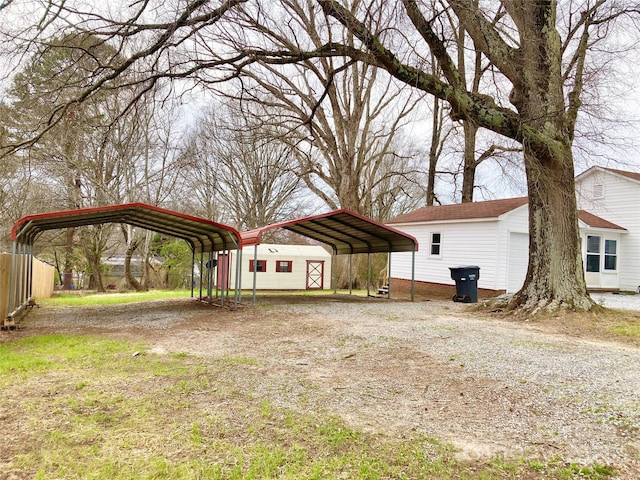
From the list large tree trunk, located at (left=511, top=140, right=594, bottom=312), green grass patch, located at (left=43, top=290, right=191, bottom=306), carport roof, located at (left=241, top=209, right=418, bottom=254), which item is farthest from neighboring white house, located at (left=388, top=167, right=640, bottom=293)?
green grass patch, located at (left=43, top=290, right=191, bottom=306)

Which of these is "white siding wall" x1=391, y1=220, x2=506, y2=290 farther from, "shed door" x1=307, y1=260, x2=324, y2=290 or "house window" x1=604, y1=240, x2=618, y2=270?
"shed door" x1=307, y1=260, x2=324, y2=290

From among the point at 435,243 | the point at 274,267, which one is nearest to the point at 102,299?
the point at 274,267

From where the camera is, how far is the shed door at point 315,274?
24.6 metres

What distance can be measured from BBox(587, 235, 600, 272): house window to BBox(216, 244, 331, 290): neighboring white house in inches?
488

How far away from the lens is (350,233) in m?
15.9

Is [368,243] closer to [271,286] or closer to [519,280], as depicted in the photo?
[519,280]

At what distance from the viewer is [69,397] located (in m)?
4.35

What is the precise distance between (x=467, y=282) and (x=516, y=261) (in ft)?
7.26

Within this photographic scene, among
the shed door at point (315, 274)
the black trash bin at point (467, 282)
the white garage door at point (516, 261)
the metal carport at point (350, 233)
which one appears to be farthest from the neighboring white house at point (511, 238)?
the shed door at point (315, 274)

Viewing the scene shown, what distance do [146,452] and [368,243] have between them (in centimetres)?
1354

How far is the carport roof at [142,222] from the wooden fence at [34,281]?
23.2 inches

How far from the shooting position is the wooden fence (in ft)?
28.7

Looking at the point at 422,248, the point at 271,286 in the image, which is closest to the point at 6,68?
the point at 422,248

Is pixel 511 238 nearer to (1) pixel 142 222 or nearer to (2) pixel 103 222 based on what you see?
(1) pixel 142 222
